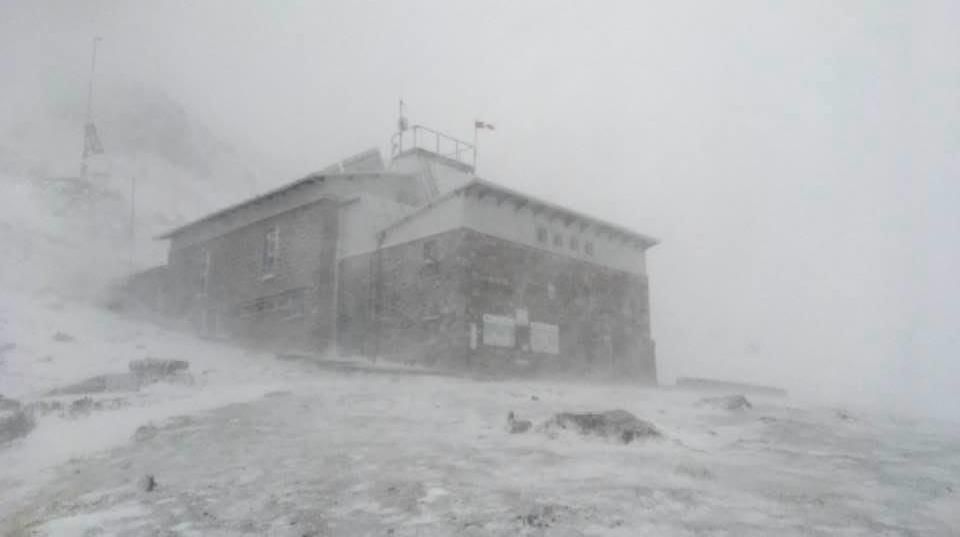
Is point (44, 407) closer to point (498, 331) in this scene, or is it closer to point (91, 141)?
point (498, 331)

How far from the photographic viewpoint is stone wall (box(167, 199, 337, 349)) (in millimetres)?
23906

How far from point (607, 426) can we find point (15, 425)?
28.8ft

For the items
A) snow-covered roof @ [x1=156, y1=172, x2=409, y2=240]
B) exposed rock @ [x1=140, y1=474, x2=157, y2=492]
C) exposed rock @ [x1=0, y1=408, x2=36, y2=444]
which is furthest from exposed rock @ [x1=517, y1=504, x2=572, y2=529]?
snow-covered roof @ [x1=156, y1=172, x2=409, y2=240]

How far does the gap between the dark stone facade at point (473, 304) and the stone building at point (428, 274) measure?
4 cm

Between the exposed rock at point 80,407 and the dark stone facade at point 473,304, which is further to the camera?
the dark stone facade at point 473,304

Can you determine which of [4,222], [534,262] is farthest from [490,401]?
[4,222]

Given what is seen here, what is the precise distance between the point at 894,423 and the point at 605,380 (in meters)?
11.2

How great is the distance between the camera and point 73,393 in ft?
46.4

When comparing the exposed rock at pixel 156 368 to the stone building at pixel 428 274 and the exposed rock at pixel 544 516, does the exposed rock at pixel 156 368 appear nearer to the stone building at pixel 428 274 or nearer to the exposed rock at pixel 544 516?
the stone building at pixel 428 274

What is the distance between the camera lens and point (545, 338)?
23156 mm

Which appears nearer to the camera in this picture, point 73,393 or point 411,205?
point 73,393

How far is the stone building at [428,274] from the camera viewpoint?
70.8ft

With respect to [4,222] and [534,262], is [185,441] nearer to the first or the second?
[534,262]

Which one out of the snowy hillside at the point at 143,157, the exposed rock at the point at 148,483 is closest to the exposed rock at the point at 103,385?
the exposed rock at the point at 148,483
